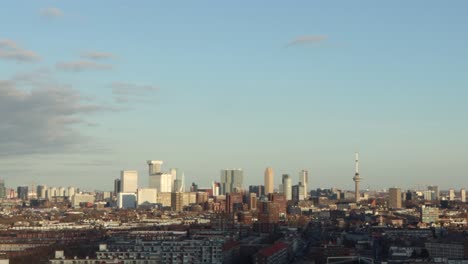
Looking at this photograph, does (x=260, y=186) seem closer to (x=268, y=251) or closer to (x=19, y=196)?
(x=19, y=196)

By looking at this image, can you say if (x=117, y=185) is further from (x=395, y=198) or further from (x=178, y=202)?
(x=395, y=198)

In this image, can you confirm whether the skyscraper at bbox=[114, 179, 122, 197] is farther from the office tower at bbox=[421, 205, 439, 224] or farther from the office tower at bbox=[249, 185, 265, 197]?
the office tower at bbox=[421, 205, 439, 224]

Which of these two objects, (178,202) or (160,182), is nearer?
(178,202)

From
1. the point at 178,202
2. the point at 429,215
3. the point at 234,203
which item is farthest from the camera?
the point at 178,202

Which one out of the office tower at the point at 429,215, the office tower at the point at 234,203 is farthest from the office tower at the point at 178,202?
the office tower at the point at 429,215

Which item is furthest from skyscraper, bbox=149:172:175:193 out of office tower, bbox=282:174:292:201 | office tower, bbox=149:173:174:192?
office tower, bbox=282:174:292:201

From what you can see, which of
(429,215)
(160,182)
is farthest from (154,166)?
(429,215)

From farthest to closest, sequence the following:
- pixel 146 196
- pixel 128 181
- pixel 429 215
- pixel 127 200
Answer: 1. pixel 128 181
2. pixel 127 200
3. pixel 146 196
4. pixel 429 215
